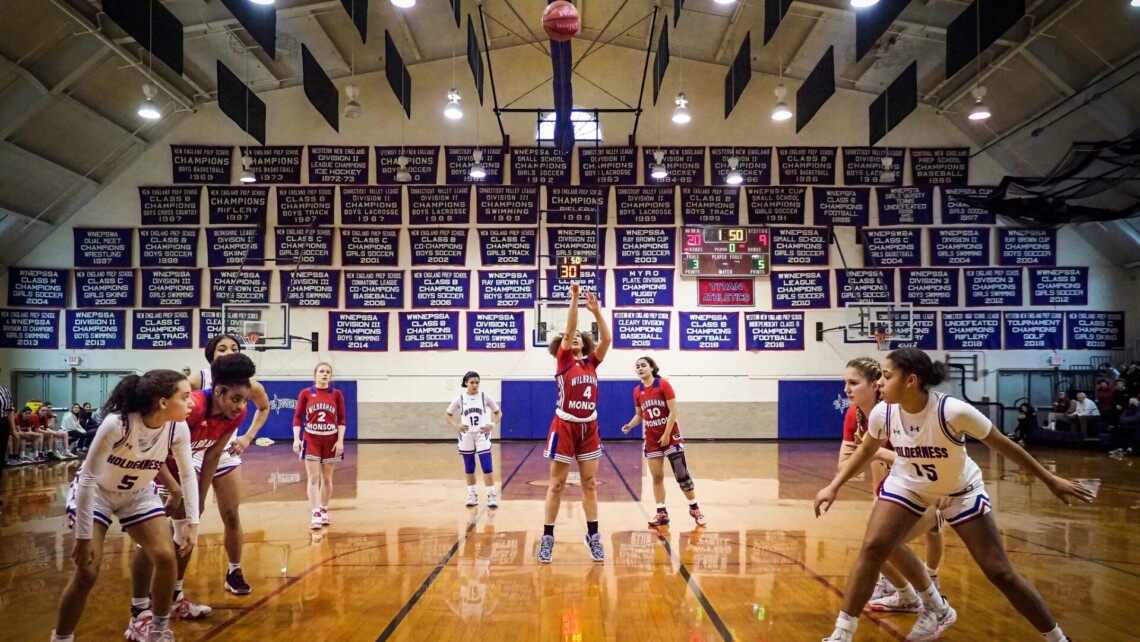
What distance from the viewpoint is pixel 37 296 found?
646 inches

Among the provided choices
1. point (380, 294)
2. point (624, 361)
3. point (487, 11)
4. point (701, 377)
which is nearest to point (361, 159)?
point (380, 294)

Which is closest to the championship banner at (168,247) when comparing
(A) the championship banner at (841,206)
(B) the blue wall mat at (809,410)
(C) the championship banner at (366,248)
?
(C) the championship banner at (366,248)

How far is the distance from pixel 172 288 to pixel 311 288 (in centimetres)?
336

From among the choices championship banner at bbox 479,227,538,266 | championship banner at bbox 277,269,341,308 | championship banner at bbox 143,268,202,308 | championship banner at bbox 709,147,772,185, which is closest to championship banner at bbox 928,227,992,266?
championship banner at bbox 709,147,772,185

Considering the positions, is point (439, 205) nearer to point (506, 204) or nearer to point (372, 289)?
point (506, 204)

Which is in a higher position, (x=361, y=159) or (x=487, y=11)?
(x=487, y=11)

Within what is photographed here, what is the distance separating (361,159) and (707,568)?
14.8 metres

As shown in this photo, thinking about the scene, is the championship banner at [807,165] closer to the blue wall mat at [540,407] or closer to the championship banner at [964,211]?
the championship banner at [964,211]

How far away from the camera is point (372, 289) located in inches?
668

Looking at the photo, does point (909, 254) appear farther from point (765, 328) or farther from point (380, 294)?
point (380, 294)

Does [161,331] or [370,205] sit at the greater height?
[370,205]

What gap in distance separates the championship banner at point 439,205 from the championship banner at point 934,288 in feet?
36.9

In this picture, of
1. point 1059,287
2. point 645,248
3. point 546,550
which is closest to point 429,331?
point 645,248

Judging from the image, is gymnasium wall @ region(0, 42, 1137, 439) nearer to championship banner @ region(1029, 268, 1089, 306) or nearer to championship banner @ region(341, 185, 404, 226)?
championship banner @ region(1029, 268, 1089, 306)
